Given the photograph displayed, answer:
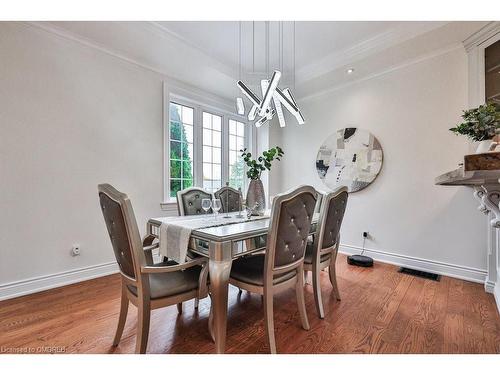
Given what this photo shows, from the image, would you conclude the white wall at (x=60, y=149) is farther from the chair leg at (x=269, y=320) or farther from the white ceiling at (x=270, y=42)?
the chair leg at (x=269, y=320)

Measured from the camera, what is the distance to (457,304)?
2012 mm

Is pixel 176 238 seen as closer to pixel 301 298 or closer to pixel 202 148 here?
pixel 301 298

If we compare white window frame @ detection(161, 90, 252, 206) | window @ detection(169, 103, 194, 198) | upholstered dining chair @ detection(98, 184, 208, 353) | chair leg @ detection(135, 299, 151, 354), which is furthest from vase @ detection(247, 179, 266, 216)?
window @ detection(169, 103, 194, 198)

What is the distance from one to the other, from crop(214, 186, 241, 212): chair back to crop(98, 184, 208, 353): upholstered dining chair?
4.03ft

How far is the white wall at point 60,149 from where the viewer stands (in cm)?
210

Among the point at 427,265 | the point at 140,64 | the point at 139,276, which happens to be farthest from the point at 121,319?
the point at 427,265

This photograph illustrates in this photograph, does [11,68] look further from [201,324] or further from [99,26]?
[201,324]

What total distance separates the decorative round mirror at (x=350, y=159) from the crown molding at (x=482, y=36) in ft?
4.14

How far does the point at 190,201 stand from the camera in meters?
2.41

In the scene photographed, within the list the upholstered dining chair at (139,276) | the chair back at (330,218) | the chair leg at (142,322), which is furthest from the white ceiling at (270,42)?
the chair leg at (142,322)

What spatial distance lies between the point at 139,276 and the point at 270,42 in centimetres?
281

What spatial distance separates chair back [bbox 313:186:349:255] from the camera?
1.82 meters
